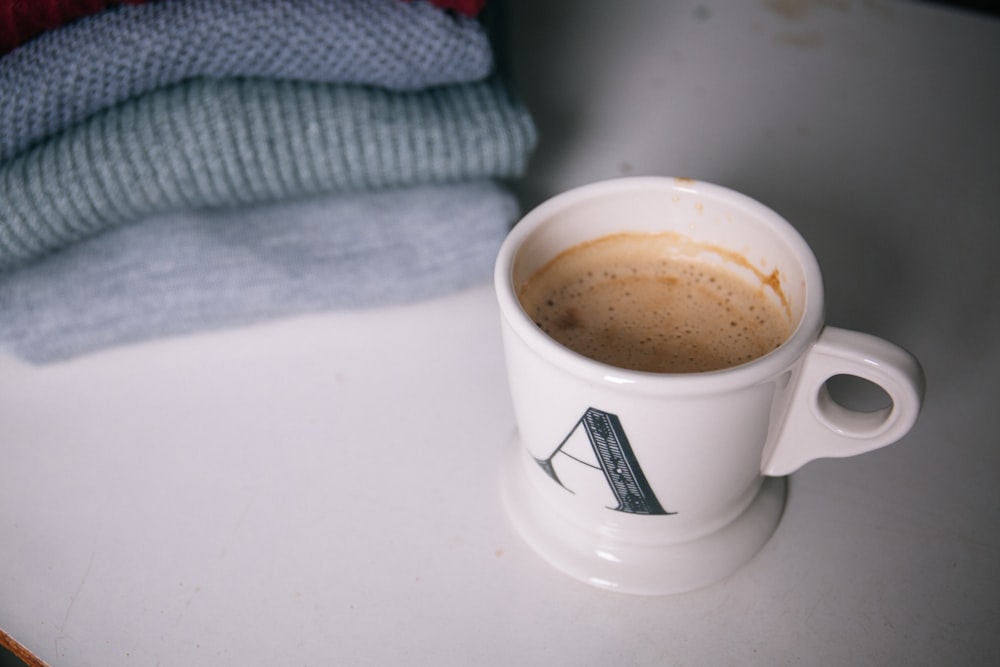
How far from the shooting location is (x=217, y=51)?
1.25 ft

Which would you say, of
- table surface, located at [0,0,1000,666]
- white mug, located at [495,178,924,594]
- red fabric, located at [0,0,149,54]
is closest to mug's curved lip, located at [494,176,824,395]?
white mug, located at [495,178,924,594]

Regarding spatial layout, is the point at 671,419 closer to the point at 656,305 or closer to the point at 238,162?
the point at 656,305

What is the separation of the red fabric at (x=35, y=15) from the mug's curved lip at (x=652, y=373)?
209 millimetres

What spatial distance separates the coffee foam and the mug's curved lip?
0.08 feet

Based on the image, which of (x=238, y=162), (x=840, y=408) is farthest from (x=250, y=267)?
(x=840, y=408)

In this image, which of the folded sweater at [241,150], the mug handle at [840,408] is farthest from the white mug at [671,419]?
the folded sweater at [241,150]

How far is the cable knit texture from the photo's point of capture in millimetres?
366

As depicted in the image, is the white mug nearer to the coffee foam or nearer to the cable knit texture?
the coffee foam

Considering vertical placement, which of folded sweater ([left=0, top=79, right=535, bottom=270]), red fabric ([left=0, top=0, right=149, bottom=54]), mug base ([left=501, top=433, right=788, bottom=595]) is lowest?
mug base ([left=501, top=433, right=788, bottom=595])

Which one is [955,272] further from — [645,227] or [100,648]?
[100,648]

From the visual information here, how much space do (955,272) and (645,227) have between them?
20 centimetres

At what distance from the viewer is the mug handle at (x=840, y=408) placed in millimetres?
282

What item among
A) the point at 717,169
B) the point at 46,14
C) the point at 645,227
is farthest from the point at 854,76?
the point at 46,14

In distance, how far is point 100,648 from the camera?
32 cm
